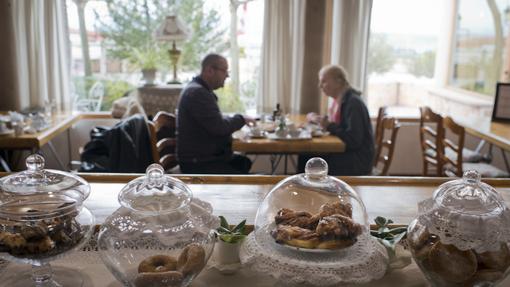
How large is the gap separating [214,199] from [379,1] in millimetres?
3745

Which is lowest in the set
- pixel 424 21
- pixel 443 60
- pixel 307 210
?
pixel 307 210

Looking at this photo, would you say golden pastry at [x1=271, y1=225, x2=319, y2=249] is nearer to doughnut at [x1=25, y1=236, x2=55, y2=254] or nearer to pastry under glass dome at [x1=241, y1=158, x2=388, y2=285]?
pastry under glass dome at [x1=241, y1=158, x2=388, y2=285]

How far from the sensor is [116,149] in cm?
265

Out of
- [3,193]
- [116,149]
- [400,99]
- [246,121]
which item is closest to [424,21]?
[400,99]

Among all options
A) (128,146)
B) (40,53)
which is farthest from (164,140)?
(40,53)

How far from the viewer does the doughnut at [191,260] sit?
3.08ft

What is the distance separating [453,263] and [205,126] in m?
2.17

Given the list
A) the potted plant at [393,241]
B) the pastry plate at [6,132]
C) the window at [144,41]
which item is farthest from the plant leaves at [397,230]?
the window at [144,41]

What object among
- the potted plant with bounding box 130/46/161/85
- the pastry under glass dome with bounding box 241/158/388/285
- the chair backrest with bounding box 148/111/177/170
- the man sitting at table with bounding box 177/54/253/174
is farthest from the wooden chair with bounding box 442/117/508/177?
the potted plant with bounding box 130/46/161/85

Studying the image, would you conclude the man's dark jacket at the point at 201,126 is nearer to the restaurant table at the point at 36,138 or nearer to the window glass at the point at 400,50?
the restaurant table at the point at 36,138

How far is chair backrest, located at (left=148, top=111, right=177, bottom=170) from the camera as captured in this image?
2.71 metres

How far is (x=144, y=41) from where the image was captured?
456 cm

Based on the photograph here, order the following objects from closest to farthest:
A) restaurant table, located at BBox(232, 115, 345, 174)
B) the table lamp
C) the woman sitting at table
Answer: restaurant table, located at BBox(232, 115, 345, 174), the woman sitting at table, the table lamp

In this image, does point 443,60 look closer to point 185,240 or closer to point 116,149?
point 116,149
